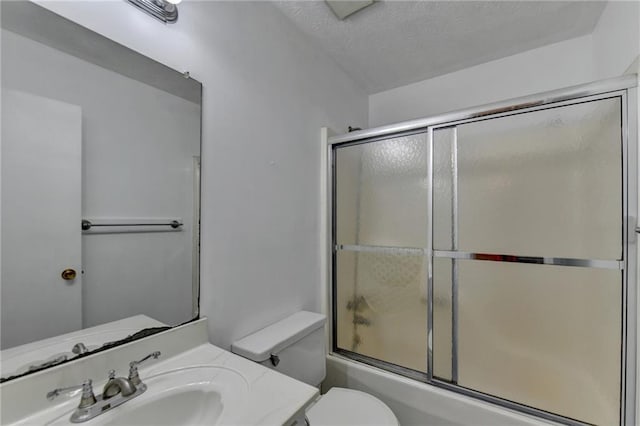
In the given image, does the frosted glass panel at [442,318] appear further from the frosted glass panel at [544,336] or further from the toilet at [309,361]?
the toilet at [309,361]

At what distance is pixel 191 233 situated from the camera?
104cm

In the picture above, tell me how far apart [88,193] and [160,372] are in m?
0.58

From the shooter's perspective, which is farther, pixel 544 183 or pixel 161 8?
pixel 544 183

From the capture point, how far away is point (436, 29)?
1603 mm

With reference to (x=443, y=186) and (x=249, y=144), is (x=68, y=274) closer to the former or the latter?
(x=249, y=144)

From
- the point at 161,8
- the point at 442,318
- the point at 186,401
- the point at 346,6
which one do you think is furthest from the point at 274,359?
the point at 346,6

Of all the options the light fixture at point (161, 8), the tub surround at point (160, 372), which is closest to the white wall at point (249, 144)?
the light fixture at point (161, 8)

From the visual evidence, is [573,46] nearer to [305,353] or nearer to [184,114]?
[184,114]

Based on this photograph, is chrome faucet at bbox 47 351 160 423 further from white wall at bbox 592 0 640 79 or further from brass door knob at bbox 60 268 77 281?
white wall at bbox 592 0 640 79

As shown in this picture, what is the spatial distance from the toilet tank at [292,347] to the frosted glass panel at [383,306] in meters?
0.36

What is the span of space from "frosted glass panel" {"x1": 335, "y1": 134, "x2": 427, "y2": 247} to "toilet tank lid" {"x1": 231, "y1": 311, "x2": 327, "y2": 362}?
0.58 m

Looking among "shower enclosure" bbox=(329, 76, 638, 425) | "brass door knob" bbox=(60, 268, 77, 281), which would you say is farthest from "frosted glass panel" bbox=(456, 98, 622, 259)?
"brass door knob" bbox=(60, 268, 77, 281)

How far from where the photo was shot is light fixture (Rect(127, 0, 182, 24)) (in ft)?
2.89

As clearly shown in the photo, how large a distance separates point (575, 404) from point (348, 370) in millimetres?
1085
